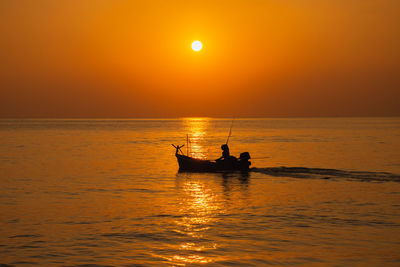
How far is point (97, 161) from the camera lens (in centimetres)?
4419

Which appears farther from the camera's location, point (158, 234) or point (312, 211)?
point (312, 211)

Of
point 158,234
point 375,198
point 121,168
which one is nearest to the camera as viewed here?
point 158,234

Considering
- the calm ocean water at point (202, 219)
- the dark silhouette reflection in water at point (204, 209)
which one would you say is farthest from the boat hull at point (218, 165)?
the calm ocean water at point (202, 219)

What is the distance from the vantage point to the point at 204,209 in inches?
790

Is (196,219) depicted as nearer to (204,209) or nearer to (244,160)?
(204,209)

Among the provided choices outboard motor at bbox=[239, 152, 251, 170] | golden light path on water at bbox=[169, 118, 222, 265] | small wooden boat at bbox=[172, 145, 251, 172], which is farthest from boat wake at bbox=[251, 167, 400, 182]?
golden light path on water at bbox=[169, 118, 222, 265]

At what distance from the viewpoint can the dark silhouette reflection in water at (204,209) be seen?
13.3 meters

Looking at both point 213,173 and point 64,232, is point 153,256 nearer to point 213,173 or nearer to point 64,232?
point 64,232

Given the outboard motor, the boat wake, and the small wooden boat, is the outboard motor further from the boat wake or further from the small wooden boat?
the boat wake

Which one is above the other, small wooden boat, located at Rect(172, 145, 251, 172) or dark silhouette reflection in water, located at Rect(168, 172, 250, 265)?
small wooden boat, located at Rect(172, 145, 251, 172)

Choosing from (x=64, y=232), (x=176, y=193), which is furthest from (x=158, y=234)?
(x=176, y=193)

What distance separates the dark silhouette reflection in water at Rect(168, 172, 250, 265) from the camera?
13281 millimetres

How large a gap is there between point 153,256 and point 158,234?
7.83 feet

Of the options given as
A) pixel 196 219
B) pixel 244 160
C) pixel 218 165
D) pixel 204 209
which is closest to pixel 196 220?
pixel 196 219
